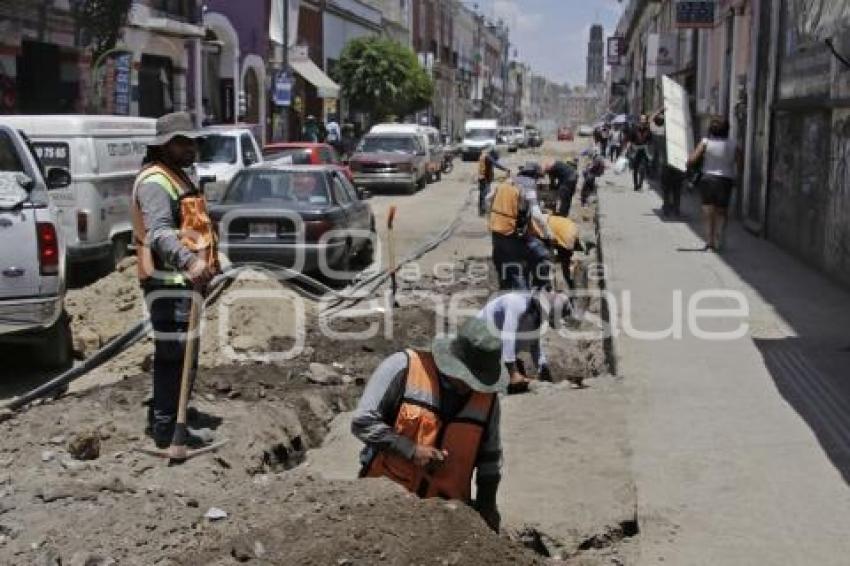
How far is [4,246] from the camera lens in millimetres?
8180

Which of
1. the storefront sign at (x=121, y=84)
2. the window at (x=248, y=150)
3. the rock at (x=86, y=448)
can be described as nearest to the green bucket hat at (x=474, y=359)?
the rock at (x=86, y=448)

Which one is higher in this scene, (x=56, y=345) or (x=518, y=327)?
(x=518, y=327)

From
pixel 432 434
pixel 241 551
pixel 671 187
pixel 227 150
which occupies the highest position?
pixel 227 150

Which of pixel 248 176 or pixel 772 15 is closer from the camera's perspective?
pixel 248 176

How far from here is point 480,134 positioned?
59.8 m

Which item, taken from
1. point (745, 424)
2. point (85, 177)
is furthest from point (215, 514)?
point (85, 177)

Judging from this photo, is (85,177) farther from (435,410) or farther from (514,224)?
(435,410)

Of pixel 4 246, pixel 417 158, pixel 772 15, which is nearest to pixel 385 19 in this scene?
pixel 417 158

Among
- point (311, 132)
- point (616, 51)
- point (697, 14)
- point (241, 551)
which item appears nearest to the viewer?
point (241, 551)

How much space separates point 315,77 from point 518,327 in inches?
1470

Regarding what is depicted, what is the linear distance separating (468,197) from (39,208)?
72.5 feet

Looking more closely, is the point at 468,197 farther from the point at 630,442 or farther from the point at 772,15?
the point at 630,442

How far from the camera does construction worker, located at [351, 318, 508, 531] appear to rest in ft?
14.0

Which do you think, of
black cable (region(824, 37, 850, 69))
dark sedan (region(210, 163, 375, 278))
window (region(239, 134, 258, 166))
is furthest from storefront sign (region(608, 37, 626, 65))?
black cable (region(824, 37, 850, 69))
